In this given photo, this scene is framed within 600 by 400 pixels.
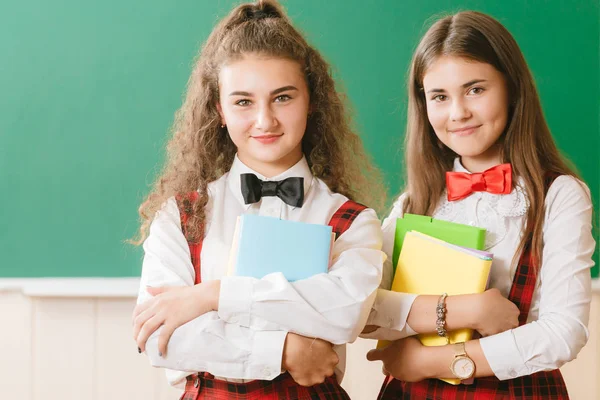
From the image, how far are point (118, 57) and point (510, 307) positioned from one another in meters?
1.55

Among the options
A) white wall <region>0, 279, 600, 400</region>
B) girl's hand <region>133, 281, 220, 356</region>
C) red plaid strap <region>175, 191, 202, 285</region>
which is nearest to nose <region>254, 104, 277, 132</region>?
red plaid strap <region>175, 191, 202, 285</region>

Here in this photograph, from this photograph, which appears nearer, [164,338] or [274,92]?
[164,338]

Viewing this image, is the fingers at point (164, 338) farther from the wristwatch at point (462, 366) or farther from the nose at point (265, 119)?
the wristwatch at point (462, 366)

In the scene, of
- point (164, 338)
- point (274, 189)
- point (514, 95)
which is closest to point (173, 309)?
point (164, 338)

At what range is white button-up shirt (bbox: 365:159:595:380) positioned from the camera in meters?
1.54

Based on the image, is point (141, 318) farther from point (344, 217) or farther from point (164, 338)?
point (344, 217)

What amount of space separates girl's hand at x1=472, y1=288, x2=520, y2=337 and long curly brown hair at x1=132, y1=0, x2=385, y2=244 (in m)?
0.44

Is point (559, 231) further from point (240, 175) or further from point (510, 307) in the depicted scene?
point (240, 175)

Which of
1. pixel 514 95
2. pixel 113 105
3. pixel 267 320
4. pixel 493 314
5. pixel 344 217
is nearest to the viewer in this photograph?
pixel 267 320

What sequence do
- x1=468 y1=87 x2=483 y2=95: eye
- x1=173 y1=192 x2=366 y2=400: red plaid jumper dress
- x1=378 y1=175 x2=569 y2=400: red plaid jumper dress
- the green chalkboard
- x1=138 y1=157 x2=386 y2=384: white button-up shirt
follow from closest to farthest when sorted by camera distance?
x1=138 y1=157 x2=386 y2=384: white button-up shirt, x1=173 y1=192 x2=366 y2=400: red plaid jumper dress, x1=378 y1=175 x2=569 y2=400: red plaid jumper dress, x1=468 y1=87 x2=483 y2=95: eye, the green chalkboard

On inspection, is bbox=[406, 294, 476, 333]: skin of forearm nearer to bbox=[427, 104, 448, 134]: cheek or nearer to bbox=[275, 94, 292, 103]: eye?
bbox=[427, 104, 448, 134]: cheek

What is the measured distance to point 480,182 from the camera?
1.75 m

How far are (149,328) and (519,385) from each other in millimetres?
838

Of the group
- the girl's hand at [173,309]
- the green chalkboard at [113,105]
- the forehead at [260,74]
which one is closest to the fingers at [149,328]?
the girl's hand at [173,309]
